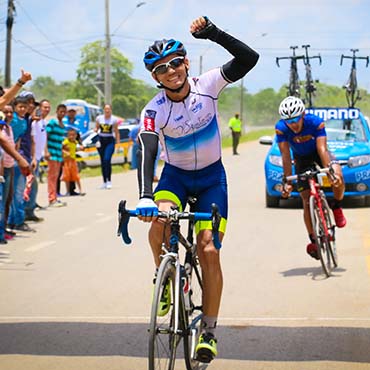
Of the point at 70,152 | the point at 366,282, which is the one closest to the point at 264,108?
the point at 70,152

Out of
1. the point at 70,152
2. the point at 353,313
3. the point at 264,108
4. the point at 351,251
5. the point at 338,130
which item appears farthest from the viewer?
the point at 264,108

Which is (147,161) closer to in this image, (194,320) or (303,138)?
(194,320)

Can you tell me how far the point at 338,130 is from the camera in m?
17.9

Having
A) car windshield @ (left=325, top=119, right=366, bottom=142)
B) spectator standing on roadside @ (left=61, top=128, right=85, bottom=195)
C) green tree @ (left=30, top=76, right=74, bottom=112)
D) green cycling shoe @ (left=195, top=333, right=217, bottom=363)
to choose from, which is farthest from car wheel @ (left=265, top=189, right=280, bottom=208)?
green tree @ (left=30, top=76, right=74, bottom=112)

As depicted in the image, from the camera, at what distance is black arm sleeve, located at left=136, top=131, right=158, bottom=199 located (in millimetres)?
5785

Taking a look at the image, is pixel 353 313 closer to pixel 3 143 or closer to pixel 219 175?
pixel 219 175

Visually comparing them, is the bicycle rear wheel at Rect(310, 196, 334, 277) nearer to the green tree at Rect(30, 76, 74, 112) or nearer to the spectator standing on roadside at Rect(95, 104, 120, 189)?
the spectator standing on roadside at Rect(95, 104, 120, 189)

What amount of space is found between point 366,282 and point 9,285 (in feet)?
11.5

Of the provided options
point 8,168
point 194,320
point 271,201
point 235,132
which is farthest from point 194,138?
point 235,132

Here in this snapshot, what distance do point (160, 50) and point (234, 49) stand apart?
0.51 meters

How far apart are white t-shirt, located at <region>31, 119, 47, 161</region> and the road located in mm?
2232

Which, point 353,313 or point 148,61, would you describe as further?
point 353,313

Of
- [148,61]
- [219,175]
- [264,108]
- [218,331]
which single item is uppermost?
[264,108]

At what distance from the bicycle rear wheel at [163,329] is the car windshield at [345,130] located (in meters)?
12.3
